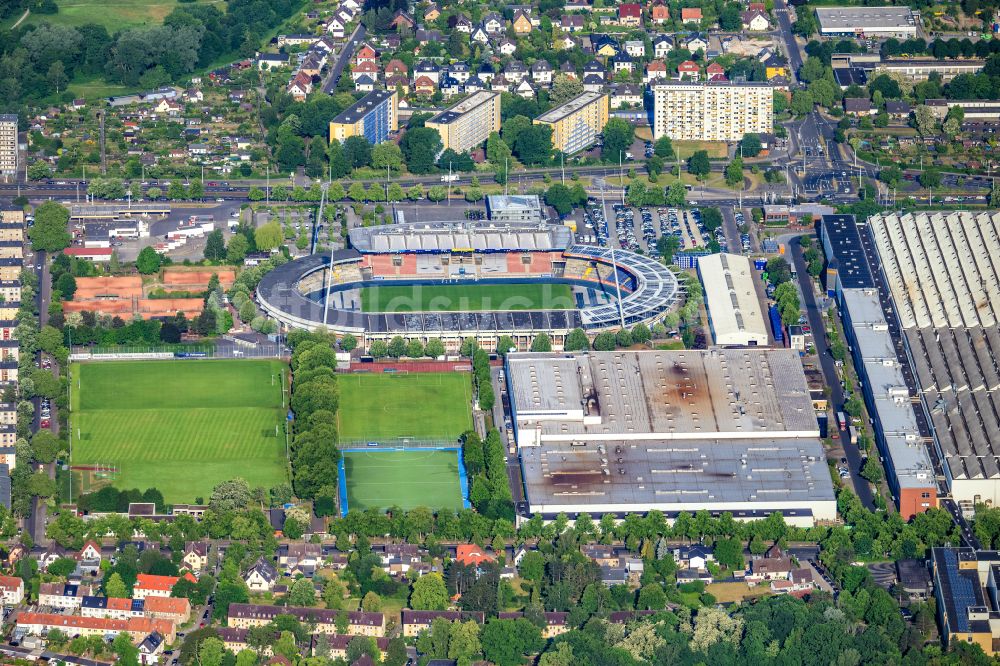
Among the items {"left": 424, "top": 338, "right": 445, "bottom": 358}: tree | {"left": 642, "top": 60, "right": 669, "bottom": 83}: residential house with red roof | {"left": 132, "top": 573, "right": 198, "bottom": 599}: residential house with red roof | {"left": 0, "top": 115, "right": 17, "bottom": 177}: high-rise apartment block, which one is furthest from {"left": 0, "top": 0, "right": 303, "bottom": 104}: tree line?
{"left": 132, "top": 573, "right": 198, "bottom": 599}: residential house with red roof

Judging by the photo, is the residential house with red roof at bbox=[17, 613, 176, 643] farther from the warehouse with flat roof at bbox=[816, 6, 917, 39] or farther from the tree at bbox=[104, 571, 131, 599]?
the warehouse with flat roof at bbox=[816, 6, 917, 39]

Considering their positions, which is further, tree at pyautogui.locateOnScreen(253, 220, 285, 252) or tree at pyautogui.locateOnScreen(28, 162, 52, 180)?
tree at pyautogui.locateOnScreen(28, 162, 52, 180)

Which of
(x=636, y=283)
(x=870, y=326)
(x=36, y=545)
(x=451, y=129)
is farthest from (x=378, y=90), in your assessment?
(x=36, y=545)

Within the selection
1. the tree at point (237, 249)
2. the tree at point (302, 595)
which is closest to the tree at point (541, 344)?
the tree at point (237, 249)

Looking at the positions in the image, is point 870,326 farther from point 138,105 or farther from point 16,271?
point 138,105

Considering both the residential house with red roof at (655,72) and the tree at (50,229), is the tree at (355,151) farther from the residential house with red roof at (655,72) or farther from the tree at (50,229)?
the residential house with red roof at (655,72)

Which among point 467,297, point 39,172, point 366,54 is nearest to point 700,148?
point 366,54
